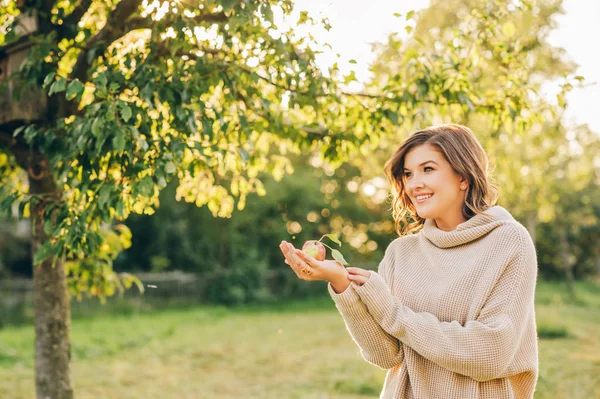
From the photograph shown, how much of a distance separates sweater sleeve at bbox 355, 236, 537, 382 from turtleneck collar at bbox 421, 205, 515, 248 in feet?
0.39

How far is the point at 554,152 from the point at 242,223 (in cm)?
907

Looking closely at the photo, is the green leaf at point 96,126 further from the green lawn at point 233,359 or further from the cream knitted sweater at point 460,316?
the green lawn at point 233,359

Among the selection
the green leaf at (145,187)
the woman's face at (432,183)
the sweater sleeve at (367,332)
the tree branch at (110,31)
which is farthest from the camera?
the tree branch at (110,31)

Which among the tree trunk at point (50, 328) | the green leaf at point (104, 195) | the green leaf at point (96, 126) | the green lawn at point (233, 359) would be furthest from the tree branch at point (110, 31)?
the green lawn at point (233, 359)

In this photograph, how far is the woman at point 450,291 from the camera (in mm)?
2186

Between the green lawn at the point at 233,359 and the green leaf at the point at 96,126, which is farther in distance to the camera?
the green lawn at the point at 233,359

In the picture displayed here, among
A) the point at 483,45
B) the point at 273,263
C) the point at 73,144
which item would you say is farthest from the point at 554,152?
the point at 73,144

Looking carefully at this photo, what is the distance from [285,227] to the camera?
69.2 ft

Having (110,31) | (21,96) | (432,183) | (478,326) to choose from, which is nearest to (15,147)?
(21,96)

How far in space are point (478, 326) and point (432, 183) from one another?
512 millimetres

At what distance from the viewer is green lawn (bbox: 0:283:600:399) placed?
7770mm

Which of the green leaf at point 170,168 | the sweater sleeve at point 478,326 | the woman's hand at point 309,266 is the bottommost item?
the sweater sleeve at point 478,326

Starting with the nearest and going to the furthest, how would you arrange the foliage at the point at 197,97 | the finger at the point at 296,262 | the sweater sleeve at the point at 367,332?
the finger at the point at 296,262 < the sweater sleeve at the point at 367,332 < the foliage at the point at 197,97

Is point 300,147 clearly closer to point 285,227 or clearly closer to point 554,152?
point 554,152
